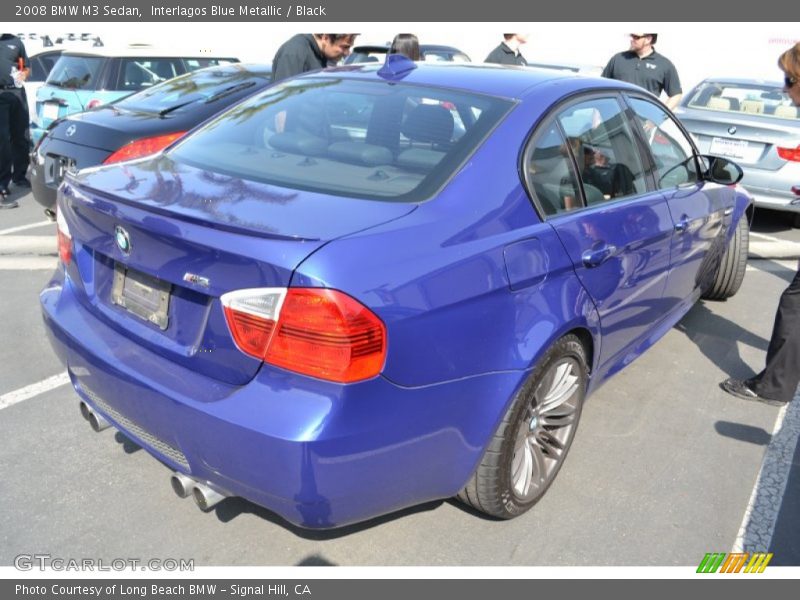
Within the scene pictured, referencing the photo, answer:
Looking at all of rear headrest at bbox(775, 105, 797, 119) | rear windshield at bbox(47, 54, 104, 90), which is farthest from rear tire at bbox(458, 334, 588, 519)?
rear windshield at bbox(47, 54, 104, 90)

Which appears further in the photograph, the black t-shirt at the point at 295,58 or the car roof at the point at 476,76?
the black t-shirt at the point at 295,58

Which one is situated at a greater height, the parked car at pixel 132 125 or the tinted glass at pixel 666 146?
the tinted glass at pixel 666 146

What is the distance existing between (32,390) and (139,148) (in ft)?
7.11

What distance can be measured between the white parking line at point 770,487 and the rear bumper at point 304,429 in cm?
124

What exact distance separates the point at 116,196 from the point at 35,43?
16578 mm

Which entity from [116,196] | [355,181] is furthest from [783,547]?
[116,196]

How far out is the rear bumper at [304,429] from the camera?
1892mm

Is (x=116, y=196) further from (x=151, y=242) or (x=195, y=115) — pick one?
(x=195, y=115)

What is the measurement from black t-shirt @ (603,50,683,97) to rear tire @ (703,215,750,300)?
2.56 meters

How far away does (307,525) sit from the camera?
2023 mm

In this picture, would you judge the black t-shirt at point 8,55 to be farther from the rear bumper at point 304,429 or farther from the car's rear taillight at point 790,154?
the car's rear taillight at point 790,154

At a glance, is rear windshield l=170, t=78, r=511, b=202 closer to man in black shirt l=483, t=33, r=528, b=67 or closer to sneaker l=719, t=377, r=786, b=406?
sneaker l=719, t=377, r=786, b=406

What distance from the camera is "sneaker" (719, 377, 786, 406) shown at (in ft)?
12.6

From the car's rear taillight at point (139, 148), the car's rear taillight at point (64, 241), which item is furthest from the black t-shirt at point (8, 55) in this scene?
the car's rear taillight at point (64, 241)
